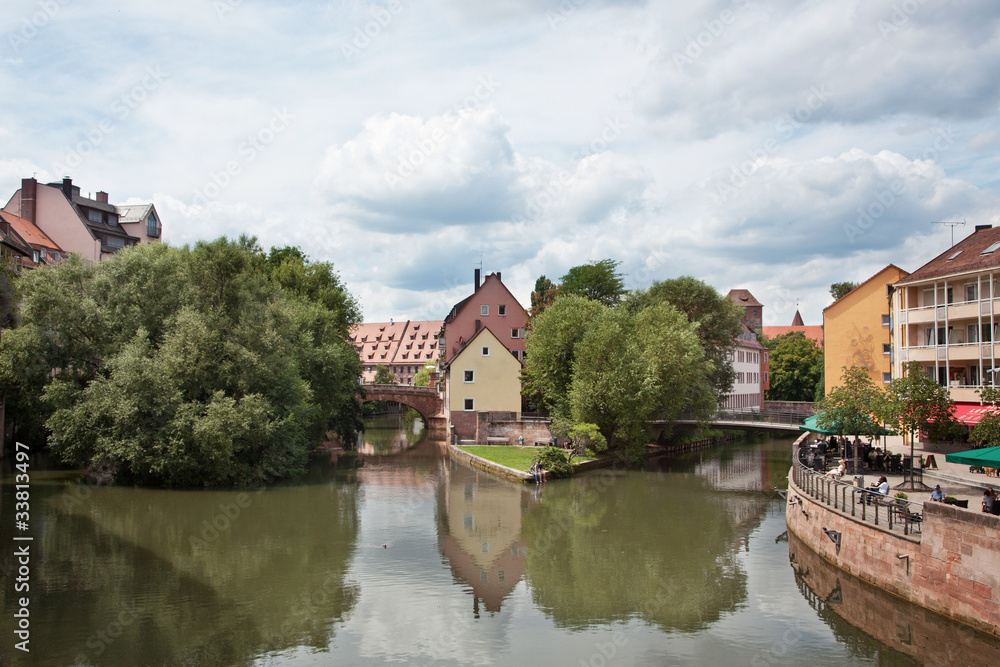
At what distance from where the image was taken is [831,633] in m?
15.2

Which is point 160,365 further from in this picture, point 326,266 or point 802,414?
point 802,414

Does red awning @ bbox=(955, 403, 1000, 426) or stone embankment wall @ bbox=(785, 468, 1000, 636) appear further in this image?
red awning @ bbox=(955, 403, 1000, 426)

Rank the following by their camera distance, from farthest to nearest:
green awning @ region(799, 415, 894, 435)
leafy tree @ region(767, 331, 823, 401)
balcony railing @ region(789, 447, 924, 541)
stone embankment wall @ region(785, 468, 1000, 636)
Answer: leafy tree @ region(767, 331, 823, 401) → green awning @ region(799, 415, 894, 435) → balcony railing @ region(789, 447, 924, 541) → stone embankment wall @ region(785, 468, 1000, 636)

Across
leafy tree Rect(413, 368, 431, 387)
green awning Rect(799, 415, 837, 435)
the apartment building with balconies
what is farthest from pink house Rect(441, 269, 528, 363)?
green awning Rect(799, 415, 837, 435)

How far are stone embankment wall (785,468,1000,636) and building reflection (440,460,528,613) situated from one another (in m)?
8.46

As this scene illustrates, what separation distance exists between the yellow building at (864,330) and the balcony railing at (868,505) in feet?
78.8

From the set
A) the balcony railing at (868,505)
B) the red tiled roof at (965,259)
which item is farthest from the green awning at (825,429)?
the red tiled roof at (965,259)

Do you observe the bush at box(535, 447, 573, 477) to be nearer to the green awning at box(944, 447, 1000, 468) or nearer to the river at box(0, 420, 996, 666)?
the river at box(0, 420, 996, 666)

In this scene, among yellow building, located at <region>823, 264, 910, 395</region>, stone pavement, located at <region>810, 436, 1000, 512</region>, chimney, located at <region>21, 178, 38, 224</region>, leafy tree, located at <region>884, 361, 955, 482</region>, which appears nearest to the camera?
stone pavement, located at <region>810, 436, 1000, 512</region>

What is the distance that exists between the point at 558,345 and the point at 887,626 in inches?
1232

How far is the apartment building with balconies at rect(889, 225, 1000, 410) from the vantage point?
29969mm

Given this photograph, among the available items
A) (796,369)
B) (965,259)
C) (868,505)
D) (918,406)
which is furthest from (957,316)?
(796,369)

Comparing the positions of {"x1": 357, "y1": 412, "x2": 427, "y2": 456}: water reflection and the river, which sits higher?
the river

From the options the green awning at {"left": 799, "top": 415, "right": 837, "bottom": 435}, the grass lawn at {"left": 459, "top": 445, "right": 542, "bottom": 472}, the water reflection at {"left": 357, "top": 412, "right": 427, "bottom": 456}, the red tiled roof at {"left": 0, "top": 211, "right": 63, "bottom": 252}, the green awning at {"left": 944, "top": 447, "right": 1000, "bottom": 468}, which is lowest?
the water reflection at {"left": 357, "top": 412, "right": 427, "bottom": 456}
